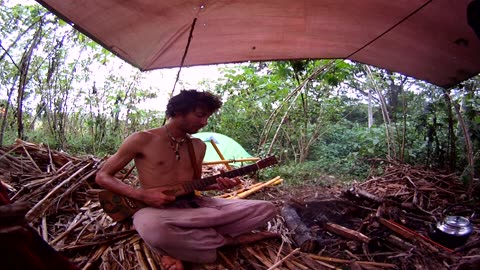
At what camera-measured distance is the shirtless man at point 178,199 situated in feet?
7.26

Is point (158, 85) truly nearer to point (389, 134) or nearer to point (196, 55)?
point (196, 55)

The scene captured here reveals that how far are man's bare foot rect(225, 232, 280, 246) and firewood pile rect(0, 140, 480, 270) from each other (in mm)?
50

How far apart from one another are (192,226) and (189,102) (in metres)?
1.06

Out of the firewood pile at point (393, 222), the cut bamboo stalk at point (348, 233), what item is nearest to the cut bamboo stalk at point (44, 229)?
the firewood pile at point (393, 222)

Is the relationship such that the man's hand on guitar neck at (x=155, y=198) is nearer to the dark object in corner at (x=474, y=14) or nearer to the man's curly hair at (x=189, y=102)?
the man's curly hair at (x=189, y=102)

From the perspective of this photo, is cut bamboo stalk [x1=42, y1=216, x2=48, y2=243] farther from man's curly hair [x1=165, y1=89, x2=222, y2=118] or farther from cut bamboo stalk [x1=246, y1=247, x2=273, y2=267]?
cut bamboo stalk [x1=246, y1=247, x2=273, y2=267]

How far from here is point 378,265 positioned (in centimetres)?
A: 253

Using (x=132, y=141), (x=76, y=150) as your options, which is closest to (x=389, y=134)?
(x=132, y=141)

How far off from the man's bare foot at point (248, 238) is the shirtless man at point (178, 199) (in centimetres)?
1

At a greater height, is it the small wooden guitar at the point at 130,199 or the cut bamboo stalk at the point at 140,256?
the small wooden guitar at the point at 130,199

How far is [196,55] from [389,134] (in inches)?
209

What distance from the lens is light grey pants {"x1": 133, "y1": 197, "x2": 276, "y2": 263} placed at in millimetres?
2186

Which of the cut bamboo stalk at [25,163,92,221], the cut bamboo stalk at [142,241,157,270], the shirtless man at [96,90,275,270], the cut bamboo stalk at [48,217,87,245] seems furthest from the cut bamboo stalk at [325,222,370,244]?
the cut bamboo stalk at [25,163,92,221]

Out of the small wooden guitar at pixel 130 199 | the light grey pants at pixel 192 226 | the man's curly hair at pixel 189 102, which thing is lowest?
the light grey pants at pixel 192 226
